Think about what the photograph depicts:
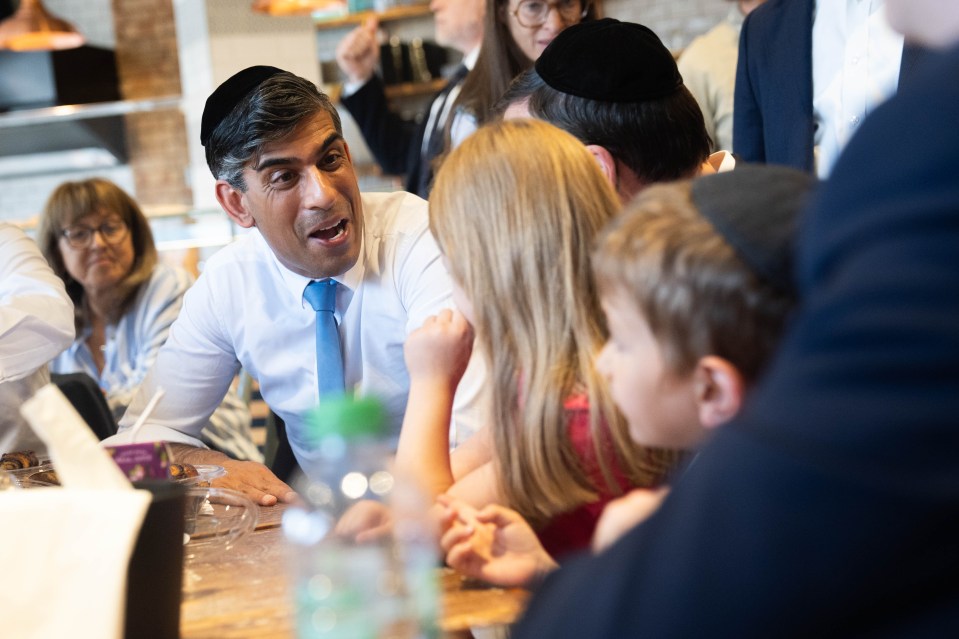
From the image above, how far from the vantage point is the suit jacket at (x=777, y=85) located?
231 centimetres

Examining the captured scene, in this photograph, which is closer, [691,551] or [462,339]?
[691,551]

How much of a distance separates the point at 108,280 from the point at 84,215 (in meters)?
0.25

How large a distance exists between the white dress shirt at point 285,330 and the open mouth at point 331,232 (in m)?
0.10

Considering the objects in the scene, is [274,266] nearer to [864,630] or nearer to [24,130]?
[864,630]

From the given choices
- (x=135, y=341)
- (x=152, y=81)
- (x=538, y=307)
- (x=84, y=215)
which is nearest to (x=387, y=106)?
(x=84, y=215)

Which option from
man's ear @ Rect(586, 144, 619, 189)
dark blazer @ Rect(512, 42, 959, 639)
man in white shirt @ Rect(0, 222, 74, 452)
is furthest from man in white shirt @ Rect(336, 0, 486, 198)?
dark blazer @ Rect(512, 42, 959, 639)

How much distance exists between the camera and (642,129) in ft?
5.56

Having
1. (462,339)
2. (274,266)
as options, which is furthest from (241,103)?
(462,339)

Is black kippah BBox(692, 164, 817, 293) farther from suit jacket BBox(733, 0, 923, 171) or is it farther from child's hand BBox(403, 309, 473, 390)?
suit jacket BBox(733, 0, 923, 171)

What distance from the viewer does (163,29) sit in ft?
25.1

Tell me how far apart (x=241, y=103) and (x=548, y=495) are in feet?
3.97

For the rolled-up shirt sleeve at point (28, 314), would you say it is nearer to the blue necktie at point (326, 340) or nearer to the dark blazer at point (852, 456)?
the blue necktie at point (326, 340)

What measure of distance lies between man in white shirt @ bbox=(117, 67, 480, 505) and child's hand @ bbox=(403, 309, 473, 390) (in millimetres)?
671

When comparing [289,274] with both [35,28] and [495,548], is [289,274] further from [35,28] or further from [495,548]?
[35,28]
